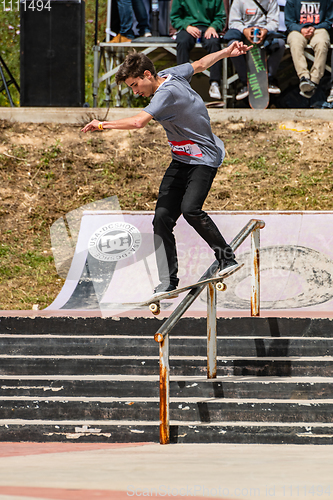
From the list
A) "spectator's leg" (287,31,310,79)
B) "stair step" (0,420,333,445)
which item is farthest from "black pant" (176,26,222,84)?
"stair step" (0,420,333,445)

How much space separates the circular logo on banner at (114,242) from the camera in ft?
24.0

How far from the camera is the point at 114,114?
10141 mm

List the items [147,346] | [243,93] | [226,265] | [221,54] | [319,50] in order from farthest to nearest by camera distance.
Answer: [243,93], [319,50], [147,346], [221,54], [226,265]

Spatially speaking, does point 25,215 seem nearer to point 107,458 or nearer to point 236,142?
point 236,142

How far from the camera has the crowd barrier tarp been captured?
645cm

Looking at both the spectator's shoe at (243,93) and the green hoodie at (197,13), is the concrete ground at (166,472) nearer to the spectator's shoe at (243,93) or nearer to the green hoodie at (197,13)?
the spectator's shoe at (243,93)

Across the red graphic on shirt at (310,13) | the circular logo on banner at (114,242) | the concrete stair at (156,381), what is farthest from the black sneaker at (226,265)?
the red graphic on shirt at (310,13)

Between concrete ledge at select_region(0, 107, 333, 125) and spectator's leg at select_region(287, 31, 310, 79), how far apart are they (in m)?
0.91

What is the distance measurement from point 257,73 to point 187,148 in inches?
225

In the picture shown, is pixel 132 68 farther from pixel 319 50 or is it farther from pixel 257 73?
pixel 319 50

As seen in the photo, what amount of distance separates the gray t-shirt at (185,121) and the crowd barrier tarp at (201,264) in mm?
2201

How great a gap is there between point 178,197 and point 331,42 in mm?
6724

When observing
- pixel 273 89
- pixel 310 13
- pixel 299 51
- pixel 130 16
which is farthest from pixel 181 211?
pixel 130 16

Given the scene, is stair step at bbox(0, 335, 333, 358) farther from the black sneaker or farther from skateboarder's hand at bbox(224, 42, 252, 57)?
skateboarder's hand at bbox(224, 42, 252, 57)
